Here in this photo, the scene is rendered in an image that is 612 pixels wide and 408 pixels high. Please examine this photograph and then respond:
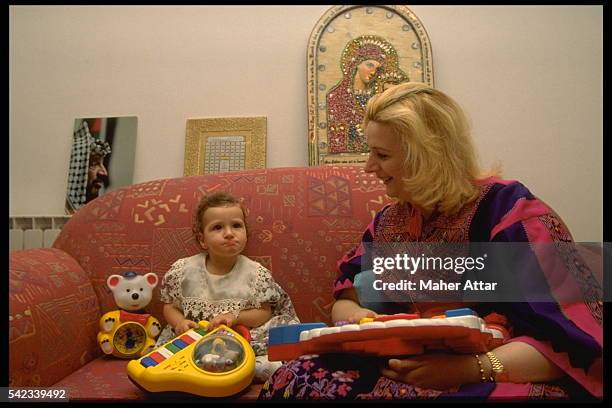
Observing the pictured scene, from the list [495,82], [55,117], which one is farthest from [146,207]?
[495,82]

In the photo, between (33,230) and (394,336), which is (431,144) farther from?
(33,230)

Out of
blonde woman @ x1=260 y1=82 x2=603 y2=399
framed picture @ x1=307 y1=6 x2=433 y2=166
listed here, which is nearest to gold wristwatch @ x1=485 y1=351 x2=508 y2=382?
blonde woman @ x1=260 y1=82 x2=603 y2=399

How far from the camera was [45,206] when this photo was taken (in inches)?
70.5

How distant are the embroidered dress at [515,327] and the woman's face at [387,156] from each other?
3.7 inches

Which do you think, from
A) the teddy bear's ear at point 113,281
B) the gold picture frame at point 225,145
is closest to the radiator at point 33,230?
the gold picture frame at point 225,145

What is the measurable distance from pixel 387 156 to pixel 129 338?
0.76m

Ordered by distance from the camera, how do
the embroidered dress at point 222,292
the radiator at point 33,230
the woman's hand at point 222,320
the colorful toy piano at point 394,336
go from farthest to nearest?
1. the radiator at point 33,230
2. the embroidered dress at point 222,292
3. the woman's hand at point 222,320
4. the colorful toy piano at point 394,336

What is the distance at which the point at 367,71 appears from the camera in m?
1.70

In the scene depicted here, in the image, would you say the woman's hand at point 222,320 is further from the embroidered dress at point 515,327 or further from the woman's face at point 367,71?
the woman's face at point 367,71

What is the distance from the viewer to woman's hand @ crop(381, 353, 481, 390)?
541 millimetres

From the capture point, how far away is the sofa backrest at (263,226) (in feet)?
3.58
